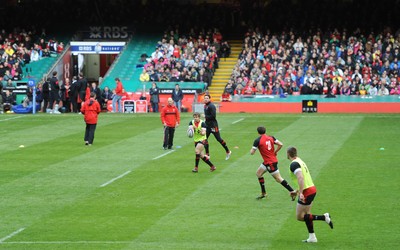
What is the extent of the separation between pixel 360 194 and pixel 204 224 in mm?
5462

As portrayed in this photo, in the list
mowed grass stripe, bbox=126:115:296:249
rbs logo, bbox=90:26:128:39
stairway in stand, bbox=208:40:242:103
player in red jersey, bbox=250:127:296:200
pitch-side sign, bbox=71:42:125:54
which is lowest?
mowed grass stripe, bbox=126:115:296:249

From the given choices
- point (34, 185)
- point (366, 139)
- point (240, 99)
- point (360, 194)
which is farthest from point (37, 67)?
point (360, 194)

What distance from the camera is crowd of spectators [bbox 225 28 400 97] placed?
5028cm

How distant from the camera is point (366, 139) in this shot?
36.6 m

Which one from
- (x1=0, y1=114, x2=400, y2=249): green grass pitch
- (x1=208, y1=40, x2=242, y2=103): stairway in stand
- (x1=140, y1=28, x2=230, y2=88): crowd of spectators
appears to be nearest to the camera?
(x1=0, y1=114, x2=400, y2=249): green grass pitch

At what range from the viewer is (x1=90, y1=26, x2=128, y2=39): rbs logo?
6269 cm

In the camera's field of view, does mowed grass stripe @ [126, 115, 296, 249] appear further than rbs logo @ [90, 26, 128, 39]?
No

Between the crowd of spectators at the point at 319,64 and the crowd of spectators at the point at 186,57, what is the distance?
1.74 m

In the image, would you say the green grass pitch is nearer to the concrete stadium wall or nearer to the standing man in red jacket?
the concrete stadium wall

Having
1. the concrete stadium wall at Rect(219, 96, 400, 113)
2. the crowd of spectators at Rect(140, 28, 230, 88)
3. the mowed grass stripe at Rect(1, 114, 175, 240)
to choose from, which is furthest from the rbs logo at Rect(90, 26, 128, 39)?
the mowed grass stripe at Rect(1, 114, 175, 240)

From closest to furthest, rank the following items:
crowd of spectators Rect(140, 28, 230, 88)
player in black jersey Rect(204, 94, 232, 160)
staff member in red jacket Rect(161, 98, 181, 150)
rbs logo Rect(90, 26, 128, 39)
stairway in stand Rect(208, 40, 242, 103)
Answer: player in black jersey Rect(204, 94, 232, 160) → staff member in red jacket Rect(161, 98, 181, 150) → stairway in stand Rect(208, 40, 242, 103) → crowd of spectators Rect(140, 28, 230, 88) → rbs logo Rect(90, 26, 128, 39)

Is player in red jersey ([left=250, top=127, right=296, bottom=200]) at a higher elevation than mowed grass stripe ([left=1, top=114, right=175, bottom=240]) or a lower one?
higher

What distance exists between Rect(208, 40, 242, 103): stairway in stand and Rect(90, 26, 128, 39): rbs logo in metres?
7.60

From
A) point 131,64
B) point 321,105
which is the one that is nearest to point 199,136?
point 321,105
